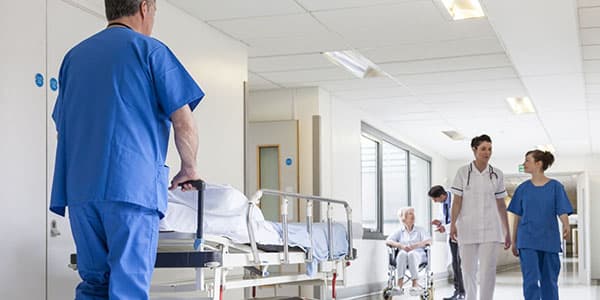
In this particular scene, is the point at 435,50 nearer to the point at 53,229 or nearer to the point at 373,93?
the point at 373,93

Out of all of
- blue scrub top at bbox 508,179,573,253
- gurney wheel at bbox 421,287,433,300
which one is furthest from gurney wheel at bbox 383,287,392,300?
blue scrub top at bbox 508,179,573,253

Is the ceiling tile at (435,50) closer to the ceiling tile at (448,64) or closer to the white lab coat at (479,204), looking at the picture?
the ceiling tile at (448,64)

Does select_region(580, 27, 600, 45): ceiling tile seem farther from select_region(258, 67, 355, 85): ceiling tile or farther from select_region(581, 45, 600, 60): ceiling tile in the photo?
select_region(258, 67, 355, 85): ceiling tile

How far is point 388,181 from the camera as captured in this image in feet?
40.5

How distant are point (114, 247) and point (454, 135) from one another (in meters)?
11.1

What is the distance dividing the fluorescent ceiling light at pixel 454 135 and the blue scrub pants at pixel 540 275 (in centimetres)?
626

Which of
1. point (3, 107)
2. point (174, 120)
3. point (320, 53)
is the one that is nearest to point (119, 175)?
point (174, 120)

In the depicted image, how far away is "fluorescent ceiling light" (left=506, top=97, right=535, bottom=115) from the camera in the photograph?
32.6 feet

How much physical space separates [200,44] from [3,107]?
2298mm

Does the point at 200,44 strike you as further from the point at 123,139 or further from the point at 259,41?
the point at 123,139

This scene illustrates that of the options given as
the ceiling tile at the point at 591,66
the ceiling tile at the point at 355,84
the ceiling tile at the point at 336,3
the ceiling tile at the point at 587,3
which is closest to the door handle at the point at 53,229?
the ceiling tile at the point at 336,3

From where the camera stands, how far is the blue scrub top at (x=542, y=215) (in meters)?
6.37

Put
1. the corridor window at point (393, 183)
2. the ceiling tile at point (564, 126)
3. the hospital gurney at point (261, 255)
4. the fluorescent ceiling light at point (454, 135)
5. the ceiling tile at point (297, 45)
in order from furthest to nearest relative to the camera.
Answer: the fluorescent ceiling light at point (454, 135)
the corridor window at point (393, 183)
the ceiling tile at point (564, 126)
the ceiling tile at point (297, 45)
the hospital gurney at point (261, 255)

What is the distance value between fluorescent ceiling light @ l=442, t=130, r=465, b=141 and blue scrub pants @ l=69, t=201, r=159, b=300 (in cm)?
1045
